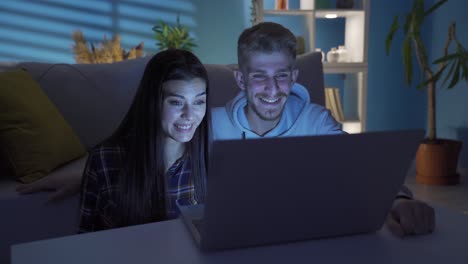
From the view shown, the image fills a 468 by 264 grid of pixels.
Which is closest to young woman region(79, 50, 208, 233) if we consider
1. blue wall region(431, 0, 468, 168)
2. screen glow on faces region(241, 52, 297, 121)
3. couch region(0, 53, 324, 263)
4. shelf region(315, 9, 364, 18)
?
screen glow on faces region(241, 52, 297, 121)

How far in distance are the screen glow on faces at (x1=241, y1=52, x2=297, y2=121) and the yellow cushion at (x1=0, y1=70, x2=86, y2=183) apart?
37.2 inches

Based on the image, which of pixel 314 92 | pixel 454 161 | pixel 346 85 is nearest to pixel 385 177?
pixel 314 92

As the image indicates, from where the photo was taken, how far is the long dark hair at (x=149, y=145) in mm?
999

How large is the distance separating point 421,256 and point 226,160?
31cm

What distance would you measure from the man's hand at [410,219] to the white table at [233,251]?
1 centimetres

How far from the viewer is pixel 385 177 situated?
1.84 ft

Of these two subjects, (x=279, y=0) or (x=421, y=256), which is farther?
(x=279, y=0)

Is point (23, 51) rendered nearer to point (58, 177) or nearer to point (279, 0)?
point (279, 0)

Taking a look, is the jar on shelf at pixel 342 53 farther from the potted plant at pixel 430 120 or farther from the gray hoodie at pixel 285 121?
the gray hoodie at pixel 285 121

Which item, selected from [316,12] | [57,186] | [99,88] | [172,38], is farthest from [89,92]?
[316,12]

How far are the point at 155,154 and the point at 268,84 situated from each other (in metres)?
0.32

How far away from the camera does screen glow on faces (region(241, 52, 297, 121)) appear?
1.06 m

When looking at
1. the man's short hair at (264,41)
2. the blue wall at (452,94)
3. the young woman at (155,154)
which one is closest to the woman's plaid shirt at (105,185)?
the young woman at (155,154)

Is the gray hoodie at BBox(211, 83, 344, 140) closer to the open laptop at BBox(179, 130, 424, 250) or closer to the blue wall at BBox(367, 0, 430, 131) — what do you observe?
the open laptop at BBox(179, 130, 424, 250)
